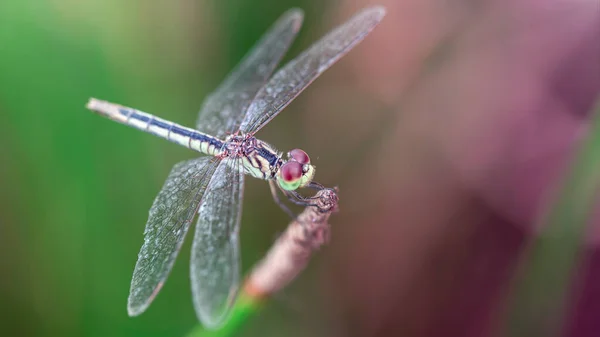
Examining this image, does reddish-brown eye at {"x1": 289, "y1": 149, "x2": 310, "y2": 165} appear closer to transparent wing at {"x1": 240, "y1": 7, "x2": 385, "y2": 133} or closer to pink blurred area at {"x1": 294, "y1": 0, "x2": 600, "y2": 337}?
transparent wing at {"x1": 240, "y1": 7, "x2": 385, "y2": 133}

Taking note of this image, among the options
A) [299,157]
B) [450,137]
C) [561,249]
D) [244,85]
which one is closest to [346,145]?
[450,137]

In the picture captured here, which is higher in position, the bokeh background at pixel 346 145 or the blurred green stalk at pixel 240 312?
the bokeh background at pixel 346 145

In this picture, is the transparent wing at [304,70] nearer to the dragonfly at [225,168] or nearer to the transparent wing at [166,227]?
the dragonfly at [225,168]

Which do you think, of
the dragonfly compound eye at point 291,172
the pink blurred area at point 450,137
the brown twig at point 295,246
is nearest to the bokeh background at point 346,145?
the pink blurred area at point 450,137

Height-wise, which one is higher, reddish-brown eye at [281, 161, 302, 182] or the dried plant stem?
reddish-brown eye at [281, 161, 302, 182]

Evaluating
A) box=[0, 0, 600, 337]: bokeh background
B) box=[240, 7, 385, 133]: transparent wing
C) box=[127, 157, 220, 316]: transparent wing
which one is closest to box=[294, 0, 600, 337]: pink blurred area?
box=[0, 0, 600, 337]: bokeh background
